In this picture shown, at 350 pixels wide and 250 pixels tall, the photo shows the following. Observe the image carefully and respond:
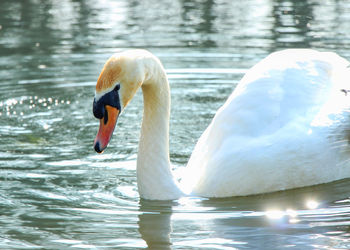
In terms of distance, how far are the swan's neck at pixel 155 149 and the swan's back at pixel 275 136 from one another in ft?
0.82

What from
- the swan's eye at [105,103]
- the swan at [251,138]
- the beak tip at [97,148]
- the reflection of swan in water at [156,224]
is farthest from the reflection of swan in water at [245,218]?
the swan's eye at [105,103]

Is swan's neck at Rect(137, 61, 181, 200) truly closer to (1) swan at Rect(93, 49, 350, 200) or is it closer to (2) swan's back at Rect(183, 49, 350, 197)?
(1) swan at Rect(93, 49, 350, 200)

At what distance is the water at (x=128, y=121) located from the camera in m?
5.48

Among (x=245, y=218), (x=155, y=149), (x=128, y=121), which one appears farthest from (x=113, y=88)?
(x=128, y=121)

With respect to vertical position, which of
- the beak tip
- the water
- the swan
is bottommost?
the water

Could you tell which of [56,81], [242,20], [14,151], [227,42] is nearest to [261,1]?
[242,20]

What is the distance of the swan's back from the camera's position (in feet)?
19.9

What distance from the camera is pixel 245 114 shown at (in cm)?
621

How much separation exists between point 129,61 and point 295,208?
164 cm

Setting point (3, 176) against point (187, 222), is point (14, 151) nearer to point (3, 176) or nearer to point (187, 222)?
point (3, 176)

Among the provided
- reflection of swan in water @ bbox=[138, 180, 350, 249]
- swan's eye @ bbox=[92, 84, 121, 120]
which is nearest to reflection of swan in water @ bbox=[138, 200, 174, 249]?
reflection of swan in water @ bbox=[138, 180, 350, 249]

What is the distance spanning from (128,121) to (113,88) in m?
2.88

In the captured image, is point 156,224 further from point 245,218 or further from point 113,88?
point 113,88

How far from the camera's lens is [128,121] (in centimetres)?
847
